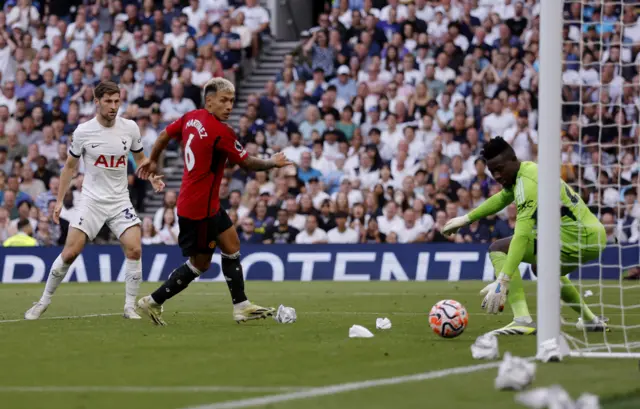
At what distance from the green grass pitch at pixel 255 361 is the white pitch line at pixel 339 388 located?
101mm

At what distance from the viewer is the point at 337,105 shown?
2366 centimetres

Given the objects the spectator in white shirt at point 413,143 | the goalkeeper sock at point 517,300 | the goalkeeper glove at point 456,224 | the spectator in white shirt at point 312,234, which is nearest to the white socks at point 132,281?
the goalkeeper glove at point 456,224

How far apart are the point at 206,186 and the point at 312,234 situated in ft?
33.5

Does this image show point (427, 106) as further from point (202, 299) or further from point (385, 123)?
point (202, 299)

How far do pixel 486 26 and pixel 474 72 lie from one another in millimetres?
1091

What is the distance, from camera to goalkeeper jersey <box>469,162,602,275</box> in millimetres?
9531

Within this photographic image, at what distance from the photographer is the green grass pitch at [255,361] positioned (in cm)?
617

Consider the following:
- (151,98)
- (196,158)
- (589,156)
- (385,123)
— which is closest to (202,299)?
(196,158)

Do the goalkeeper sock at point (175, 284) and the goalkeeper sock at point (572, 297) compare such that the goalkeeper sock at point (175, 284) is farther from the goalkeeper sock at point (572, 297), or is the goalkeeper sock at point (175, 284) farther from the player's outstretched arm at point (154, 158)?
the goalkeeper sock at point (572, 297)

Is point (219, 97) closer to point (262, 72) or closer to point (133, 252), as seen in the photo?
point (133, 252)

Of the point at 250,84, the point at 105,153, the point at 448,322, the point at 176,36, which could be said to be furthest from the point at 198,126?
the point at 250,84

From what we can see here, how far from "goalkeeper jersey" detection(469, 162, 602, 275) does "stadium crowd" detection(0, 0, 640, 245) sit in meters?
7.88

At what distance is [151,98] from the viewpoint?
81.3ft

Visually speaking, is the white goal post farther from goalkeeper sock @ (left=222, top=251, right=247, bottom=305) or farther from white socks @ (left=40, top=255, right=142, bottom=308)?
white socks @ (left=40, top=255, right=142, bottom=308)
